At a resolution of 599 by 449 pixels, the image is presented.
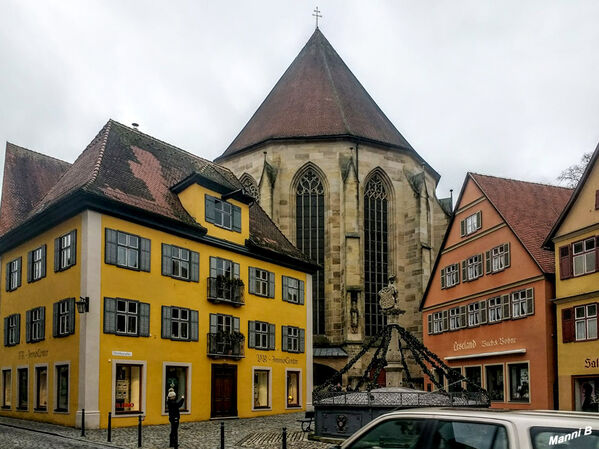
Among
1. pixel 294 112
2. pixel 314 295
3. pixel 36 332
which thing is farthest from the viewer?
pixel 294 112

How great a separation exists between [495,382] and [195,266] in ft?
43.5

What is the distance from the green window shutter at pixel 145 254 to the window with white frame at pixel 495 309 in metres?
14.5

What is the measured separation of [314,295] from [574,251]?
18488 mm

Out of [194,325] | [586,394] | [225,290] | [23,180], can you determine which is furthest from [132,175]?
[586,394]

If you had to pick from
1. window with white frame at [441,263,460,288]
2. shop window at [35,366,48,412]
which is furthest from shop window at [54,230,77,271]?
window with white frame at [441,263,460,288]

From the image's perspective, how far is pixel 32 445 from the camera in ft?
56.3

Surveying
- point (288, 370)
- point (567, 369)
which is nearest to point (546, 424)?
point (567, 369)

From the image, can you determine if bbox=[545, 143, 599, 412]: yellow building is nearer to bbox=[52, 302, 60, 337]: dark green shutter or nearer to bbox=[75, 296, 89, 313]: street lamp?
bbox=[75, 296, 89, 313]: street lamp

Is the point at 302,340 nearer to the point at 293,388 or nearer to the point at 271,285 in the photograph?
the point at 293,388

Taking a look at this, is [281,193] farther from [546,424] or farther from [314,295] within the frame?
[546,424]

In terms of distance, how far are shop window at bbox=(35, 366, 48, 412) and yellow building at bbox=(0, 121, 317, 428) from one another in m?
Result: 0.07

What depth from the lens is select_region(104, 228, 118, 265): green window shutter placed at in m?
23.6

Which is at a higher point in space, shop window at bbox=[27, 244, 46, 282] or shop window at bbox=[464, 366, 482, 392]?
shop window at bbox=[27, 244, 46, 282]

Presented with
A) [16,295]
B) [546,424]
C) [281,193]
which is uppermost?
[281,193]
